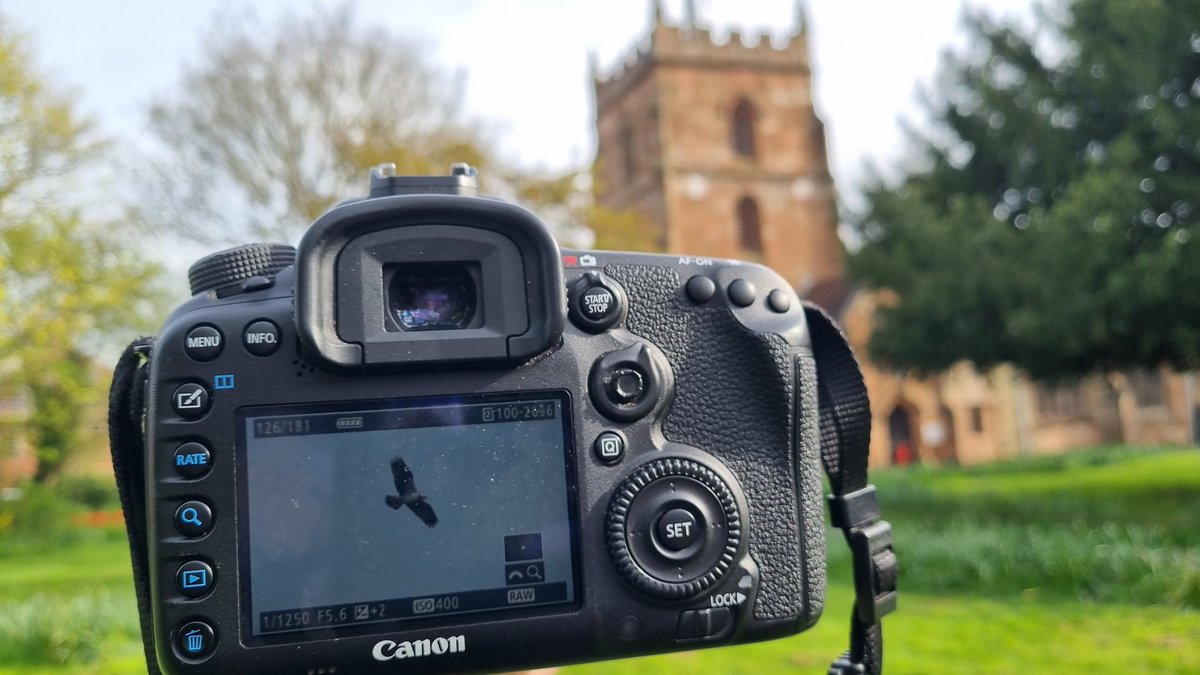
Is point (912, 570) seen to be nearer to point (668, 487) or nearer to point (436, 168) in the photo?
point (668, 487)

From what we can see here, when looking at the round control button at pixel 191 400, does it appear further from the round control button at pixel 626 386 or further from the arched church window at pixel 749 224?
the arched church window at pixel 749 224

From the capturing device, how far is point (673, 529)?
43.4 inches

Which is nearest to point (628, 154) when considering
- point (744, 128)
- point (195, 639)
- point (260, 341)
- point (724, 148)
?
point (724, 148)

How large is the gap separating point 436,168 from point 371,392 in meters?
10.1

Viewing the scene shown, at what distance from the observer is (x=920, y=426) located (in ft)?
78.4

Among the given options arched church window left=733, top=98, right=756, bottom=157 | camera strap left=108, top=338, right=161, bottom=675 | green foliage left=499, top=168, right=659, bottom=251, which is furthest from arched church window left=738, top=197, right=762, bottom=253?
camera strap left=108, top=338, right=161, bottom=675

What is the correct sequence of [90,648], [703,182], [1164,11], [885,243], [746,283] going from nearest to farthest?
[746,283], [90,648], [1164,11], [885,243], [703,182]

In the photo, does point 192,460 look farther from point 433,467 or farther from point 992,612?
point 992,612

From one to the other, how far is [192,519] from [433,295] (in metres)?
0.34

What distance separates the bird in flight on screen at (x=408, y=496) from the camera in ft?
3.42

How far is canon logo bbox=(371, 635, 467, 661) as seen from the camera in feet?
3.34

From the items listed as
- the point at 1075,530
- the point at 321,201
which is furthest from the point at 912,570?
the point at 321,201

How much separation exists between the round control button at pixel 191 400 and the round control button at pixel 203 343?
3 cm

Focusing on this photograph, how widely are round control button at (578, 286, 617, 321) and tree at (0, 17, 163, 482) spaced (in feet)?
19.5
